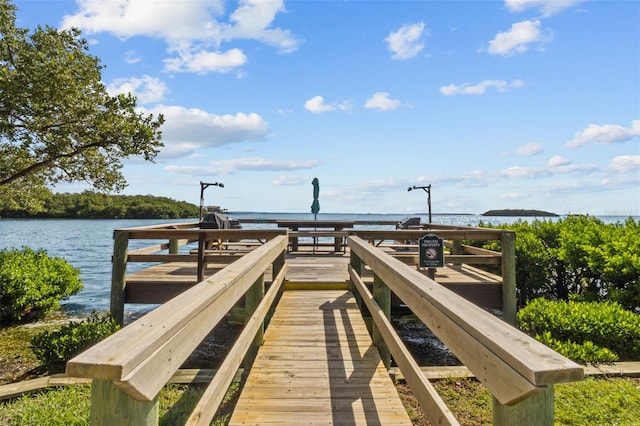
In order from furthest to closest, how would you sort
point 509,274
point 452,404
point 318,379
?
1. point 509,274
2. point 452,404
3. point 318,379

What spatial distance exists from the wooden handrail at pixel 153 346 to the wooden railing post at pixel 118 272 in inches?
161

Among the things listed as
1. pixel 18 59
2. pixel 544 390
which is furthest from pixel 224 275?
pixel 18 59

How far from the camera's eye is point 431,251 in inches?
200

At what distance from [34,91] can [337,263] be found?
732 cm

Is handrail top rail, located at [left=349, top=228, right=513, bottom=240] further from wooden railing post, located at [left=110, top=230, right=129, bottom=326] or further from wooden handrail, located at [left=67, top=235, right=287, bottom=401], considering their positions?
wooden handrail, located at [left=67, top=235, right=287, bottom=401]

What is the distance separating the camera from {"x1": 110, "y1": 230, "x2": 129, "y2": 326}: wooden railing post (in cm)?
521

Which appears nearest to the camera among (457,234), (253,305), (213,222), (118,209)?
(253,305)

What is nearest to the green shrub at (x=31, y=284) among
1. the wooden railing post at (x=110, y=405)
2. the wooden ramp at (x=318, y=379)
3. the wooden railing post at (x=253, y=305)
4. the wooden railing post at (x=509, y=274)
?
the wooden ramp at (x=318, y=379)

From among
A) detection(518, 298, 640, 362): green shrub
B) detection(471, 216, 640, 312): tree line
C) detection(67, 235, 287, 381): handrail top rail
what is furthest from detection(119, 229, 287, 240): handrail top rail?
detection(471, 216, 640, 312): tree line

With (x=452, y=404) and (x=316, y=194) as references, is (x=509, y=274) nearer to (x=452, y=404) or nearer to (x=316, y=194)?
(x=452, y=404)

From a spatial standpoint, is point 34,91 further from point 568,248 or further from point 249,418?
point 568,248

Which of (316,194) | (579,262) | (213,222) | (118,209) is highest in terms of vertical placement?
(118,209)

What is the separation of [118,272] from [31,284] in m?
3.59

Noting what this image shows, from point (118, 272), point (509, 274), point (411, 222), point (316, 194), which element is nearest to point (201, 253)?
point (118, 272)
